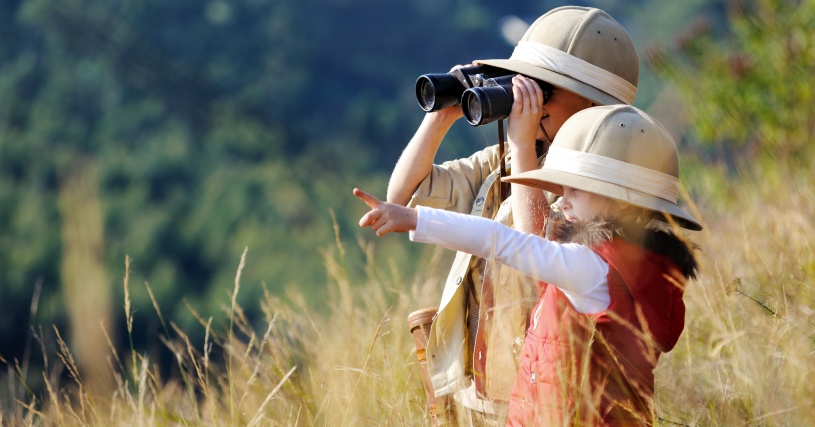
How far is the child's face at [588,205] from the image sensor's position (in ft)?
4.85

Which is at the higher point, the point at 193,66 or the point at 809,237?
the point at 809,237

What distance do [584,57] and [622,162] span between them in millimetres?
339

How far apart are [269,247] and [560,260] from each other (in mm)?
34772

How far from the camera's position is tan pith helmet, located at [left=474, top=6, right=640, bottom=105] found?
5.53ft

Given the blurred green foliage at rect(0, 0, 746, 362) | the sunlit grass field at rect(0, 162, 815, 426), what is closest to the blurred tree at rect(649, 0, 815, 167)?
the sunlit grass field at rect(0, 162, 815, 426)

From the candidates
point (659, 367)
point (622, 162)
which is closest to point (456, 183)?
point (622, 162)

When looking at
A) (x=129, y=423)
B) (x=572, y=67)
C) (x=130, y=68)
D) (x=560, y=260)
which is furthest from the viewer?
(x=130, y=68)

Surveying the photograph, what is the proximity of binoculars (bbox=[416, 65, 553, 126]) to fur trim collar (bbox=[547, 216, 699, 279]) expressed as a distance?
261 millimetres

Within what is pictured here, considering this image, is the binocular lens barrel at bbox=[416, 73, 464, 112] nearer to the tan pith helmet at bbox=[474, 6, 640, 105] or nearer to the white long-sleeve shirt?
the tan pith helmet at bbox=[474, 6, 640, 105]

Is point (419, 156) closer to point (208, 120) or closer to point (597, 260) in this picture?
point (597, 260)

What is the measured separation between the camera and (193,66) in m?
48.8

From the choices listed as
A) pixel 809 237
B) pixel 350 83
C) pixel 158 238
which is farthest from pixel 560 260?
pixel 350 83

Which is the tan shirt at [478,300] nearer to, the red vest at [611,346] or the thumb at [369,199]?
the red vest at [611,346]

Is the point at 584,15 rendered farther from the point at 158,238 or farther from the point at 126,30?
the point at 126,30
